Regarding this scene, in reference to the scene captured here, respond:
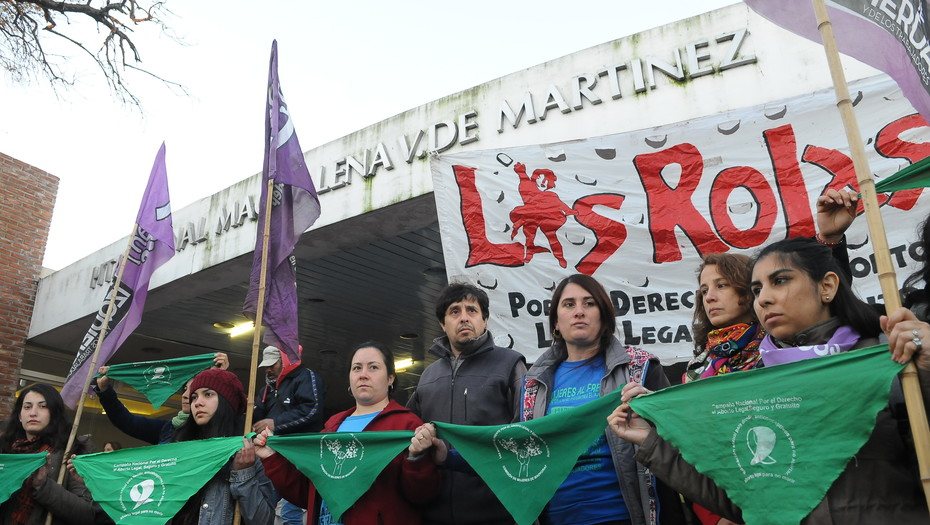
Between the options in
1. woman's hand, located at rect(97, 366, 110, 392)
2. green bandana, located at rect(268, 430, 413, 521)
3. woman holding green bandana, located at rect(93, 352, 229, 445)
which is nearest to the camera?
green bandana, located at rect(268, 430, 413, 521)

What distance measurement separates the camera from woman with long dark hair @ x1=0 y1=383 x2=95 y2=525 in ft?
12.7

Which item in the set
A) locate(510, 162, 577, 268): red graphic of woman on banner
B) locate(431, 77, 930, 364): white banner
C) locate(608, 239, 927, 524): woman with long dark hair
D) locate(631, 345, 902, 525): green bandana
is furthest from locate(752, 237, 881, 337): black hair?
locate(510, 162, 577, 268): red graphic of woman on banner

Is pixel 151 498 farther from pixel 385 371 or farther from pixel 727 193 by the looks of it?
pixel 727 193

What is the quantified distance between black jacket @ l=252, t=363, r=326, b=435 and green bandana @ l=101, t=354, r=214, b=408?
742 millimetres

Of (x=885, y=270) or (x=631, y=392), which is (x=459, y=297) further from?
(x=885, y=270)

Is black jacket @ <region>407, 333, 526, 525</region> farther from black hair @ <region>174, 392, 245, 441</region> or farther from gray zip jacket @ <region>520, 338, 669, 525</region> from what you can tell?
black hair @ <region>174, 392, 245, 441</region>

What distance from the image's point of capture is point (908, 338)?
5.42 ft

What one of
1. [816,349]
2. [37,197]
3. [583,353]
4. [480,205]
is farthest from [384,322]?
[816,349]

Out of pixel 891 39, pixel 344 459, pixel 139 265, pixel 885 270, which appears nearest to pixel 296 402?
pixel 344 459

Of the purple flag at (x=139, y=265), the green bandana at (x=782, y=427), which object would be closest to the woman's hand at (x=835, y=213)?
the green bandana at (x=782, y=427)

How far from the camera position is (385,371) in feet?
10.7

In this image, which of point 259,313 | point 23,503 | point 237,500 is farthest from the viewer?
point 23,503

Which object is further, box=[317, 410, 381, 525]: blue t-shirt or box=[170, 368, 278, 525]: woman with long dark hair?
box=[170, 368, 278, 525]: woman with long dark hair

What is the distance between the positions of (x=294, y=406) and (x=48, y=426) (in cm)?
149
